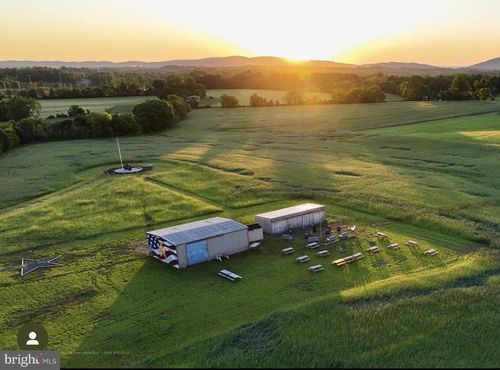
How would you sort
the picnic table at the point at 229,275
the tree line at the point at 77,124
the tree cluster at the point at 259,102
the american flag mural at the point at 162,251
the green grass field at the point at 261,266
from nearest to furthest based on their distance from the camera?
the green grass field at the point at 261,266 < the picnic table at the point at 229,275 < the american flag mural at the point at 162,251 < the tree line at the point at 77,124 < the tree cluster at the point at 259,102

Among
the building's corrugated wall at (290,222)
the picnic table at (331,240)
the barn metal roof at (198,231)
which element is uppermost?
the barn metal roof at (198,231)

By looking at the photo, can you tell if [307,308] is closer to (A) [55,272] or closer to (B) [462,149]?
(A) [55,272]

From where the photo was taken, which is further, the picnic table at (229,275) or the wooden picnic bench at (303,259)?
the wooden picnic bench at (303,259)

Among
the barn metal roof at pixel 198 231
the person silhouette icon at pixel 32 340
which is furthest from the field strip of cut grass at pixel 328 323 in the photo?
the barn metal roof at pixel 198 231

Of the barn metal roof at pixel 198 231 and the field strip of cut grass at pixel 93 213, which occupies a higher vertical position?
the barn metal roof at pixel 198 231

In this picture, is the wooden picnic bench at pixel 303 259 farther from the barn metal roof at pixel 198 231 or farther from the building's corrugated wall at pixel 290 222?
the building's corrugated wall at pixel 290 222

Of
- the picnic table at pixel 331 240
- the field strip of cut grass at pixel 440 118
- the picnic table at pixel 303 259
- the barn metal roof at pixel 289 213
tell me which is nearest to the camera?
the picnic table at pixel 303 259
